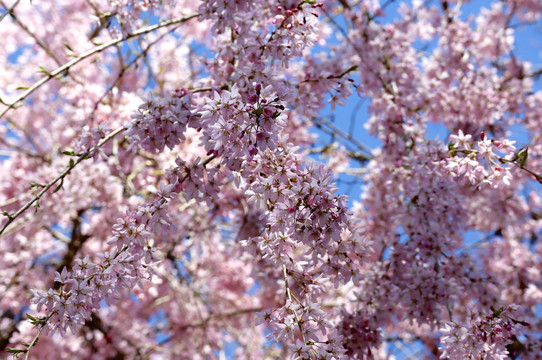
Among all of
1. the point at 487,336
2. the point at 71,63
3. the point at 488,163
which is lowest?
the point at 487,336

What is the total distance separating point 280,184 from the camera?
2.19 meters

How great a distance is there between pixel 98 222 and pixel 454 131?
13.9ft

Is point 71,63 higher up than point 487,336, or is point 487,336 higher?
point 71,63

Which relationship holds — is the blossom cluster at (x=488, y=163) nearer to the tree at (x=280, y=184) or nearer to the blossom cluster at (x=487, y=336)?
the tree at (x=280, y=184)

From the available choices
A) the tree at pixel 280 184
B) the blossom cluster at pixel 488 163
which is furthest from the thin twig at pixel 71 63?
the blossom cluster at pixel 488 163

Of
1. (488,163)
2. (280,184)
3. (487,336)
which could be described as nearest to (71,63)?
(280,184)

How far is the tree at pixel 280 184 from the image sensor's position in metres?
2.19

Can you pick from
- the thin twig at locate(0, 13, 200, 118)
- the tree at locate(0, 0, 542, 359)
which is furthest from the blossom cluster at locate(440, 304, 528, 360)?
the thin twig at locate(0, 13, 200, 118)

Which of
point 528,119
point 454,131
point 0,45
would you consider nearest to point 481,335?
point 454,131

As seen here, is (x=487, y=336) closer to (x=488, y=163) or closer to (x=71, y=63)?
(x=488, y=163)

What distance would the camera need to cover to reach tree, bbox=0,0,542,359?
2191mm

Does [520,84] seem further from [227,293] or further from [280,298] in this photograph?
[227,293]

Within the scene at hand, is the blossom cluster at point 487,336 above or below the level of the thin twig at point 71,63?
below

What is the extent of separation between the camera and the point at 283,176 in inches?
86.0
